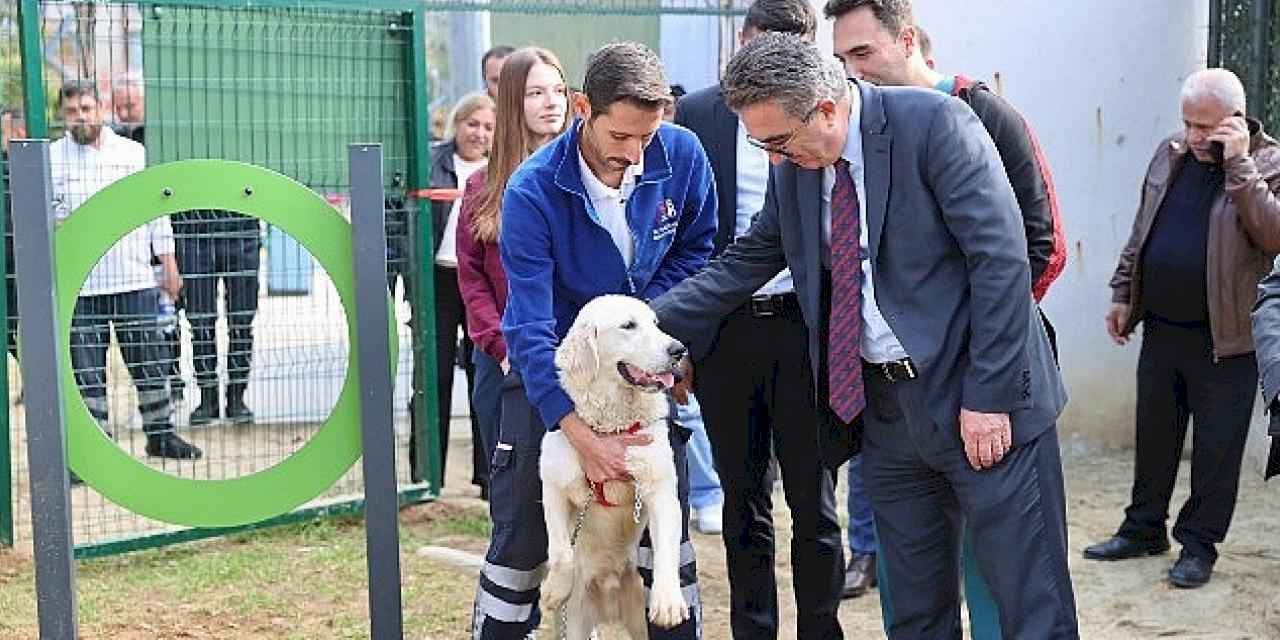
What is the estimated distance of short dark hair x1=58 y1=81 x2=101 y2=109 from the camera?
22.7ft

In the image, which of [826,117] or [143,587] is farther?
[143,587]

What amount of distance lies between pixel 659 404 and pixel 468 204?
1.53 m

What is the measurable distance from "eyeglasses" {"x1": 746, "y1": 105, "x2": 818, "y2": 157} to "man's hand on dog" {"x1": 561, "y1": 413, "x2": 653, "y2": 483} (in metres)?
0.84

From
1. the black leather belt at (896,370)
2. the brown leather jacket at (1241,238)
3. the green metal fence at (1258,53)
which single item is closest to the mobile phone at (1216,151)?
the brown leather jacket at (1241,238)

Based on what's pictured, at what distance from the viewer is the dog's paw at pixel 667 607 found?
425cm

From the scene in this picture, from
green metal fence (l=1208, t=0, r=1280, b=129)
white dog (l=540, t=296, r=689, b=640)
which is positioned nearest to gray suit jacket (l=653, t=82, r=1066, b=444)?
white dog (l=540, t=296, r=689, b=640)

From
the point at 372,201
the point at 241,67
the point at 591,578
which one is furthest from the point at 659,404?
the point at 241,67

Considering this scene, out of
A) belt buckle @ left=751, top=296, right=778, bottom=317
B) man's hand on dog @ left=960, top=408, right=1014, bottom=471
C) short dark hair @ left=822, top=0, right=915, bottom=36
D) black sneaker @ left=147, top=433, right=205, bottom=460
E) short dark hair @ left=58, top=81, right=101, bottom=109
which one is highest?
short dark hair @ left=822, top=0, right=915, bottom=36

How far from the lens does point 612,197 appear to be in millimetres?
4320

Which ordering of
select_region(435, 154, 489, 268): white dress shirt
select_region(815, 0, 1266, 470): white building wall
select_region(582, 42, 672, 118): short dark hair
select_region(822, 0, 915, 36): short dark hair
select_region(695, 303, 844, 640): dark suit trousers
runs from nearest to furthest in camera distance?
select_region(582, 42, 672, 118): short dark hair < select_region(822, 0, 915, 36): short dark hair < select_region(695, 303, 844, 640): dark suit trousers < select_region(435, 154, 489, 268): white dress shirt < select_region(815, 0, 1266, 470): white building wall

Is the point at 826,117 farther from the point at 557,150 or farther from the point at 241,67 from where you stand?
the point at 241,67

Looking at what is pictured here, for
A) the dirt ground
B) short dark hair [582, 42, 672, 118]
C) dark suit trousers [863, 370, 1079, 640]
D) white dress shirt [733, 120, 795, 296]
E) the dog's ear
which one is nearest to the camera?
dark suit trousers [863, 370, 1079, 640]

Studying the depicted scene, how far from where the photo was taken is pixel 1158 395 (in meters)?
6.78

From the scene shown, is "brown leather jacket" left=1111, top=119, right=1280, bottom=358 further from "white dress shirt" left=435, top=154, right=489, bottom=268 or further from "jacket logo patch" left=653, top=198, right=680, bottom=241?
"white dress shirt" left=435, top=154, right=489, bottom=268
